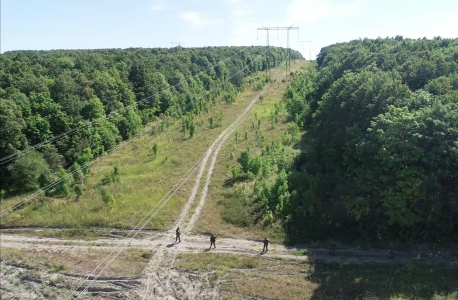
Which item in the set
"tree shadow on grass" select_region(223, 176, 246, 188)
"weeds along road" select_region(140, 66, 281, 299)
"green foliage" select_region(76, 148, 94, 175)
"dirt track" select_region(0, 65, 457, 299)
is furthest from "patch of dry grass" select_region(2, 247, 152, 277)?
"green foliage" select_region(76, 148, 94, 175)

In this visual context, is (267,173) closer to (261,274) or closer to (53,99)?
(261,274)

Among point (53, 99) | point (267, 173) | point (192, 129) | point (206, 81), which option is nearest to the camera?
point (267, 173)

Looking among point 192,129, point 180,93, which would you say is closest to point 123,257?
point 192,129

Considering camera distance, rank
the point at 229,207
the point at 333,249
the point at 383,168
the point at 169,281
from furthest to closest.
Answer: the point at 229,207 < the point at 333,249 < the point at 383,168 < the point at 169,281

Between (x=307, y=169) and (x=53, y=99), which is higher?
(x=53, y=99)

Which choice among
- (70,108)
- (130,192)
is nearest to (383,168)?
(130,192)

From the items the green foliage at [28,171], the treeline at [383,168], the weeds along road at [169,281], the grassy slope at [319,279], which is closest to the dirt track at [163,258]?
the weeds along road at [169,281]

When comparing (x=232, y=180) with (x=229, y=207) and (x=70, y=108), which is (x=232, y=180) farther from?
(x=70, y=108)
